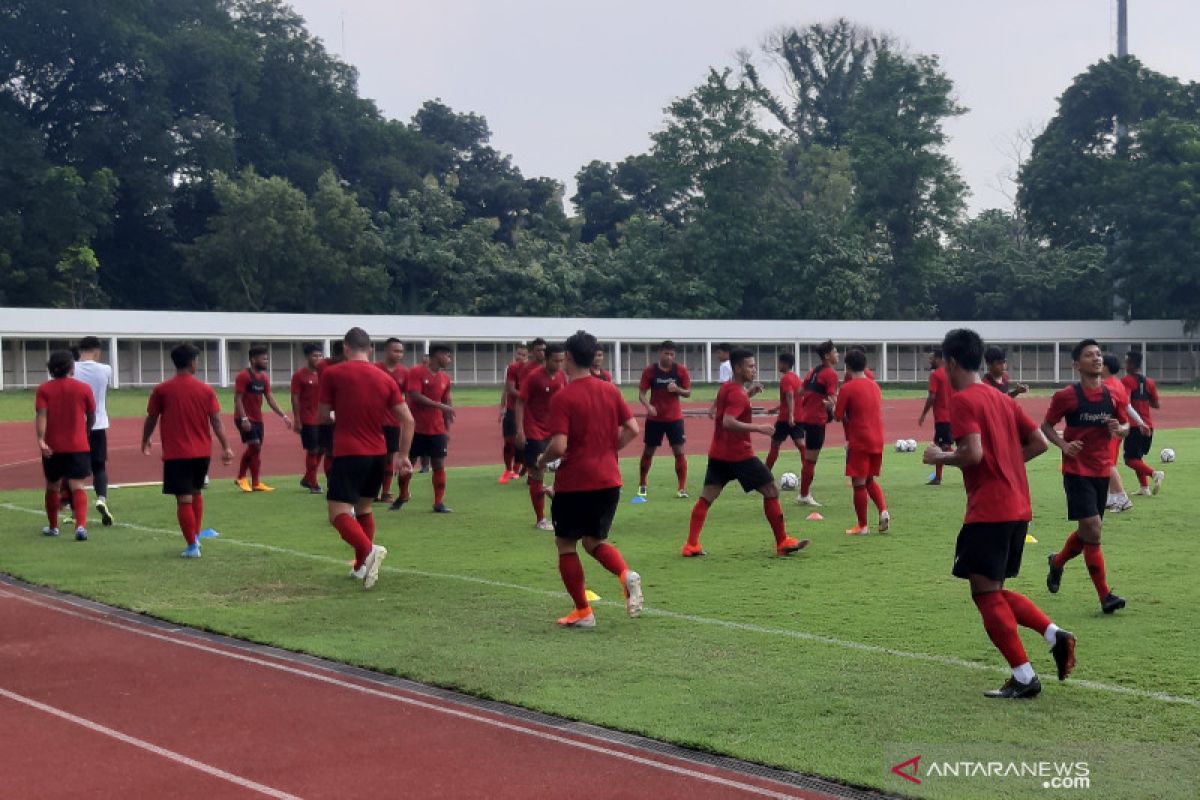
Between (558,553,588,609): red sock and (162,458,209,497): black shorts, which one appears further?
(162,458,209,497): black shorts

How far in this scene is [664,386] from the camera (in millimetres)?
16516

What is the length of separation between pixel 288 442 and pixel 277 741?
76.0ft

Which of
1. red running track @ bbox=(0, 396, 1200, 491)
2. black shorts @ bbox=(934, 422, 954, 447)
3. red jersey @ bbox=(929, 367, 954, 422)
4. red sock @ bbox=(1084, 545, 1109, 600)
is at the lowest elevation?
red running track @ bbox=(0, 396, 1200, 491)

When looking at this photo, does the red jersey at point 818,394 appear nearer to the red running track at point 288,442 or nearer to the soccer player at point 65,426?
the soccer player at point 65,426

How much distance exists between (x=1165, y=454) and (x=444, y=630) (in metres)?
16.4

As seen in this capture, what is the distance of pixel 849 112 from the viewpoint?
8400 cm

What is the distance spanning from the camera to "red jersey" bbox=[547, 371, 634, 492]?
29.3ft

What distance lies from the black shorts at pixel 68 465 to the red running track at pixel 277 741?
504 centimetres

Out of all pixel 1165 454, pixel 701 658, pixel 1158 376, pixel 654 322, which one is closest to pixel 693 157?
pixel 654 322

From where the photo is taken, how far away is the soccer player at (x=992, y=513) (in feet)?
22.6

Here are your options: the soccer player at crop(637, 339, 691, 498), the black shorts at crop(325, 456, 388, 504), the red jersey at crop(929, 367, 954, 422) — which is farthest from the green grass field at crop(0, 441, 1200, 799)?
the red jersey at crop(929, 367, 954, 422)

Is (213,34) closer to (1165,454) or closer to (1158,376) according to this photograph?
(1158,376)

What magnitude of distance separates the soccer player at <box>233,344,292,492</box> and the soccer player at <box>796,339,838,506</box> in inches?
266

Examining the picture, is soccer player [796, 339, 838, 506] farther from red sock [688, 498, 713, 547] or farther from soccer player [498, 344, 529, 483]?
red sock [688, 498, 713, 547]
